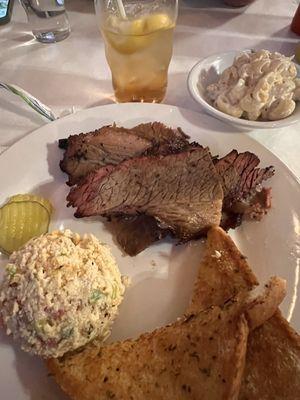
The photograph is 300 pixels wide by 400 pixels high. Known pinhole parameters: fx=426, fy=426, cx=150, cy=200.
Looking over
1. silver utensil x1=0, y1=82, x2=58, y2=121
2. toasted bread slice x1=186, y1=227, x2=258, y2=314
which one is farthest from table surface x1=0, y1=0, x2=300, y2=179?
toasted bread slice x1=186, y1=227, x2=258, y2=314

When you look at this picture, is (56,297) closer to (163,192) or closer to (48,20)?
(163,192)

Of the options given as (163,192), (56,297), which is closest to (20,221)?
(56,297)

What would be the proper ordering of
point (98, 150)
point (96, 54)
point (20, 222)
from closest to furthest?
point (20, 222) < point (98, 150) < point (96, 54)

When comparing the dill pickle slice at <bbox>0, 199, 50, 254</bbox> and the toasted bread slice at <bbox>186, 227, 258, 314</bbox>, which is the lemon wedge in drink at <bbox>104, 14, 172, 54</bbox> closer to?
the dill pickle slice at <bbox>0, 199, 50, 254</bbox>

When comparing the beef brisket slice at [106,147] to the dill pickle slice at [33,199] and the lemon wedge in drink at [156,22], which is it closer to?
the dill pickle slice at [33,199]

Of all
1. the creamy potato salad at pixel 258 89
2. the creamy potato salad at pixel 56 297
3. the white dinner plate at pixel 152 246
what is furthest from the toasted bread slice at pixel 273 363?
the creamy potato salad at pixel 258 89

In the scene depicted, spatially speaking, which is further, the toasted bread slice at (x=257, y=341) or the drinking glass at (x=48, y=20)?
the drinking glass at (x=48, y=20)
